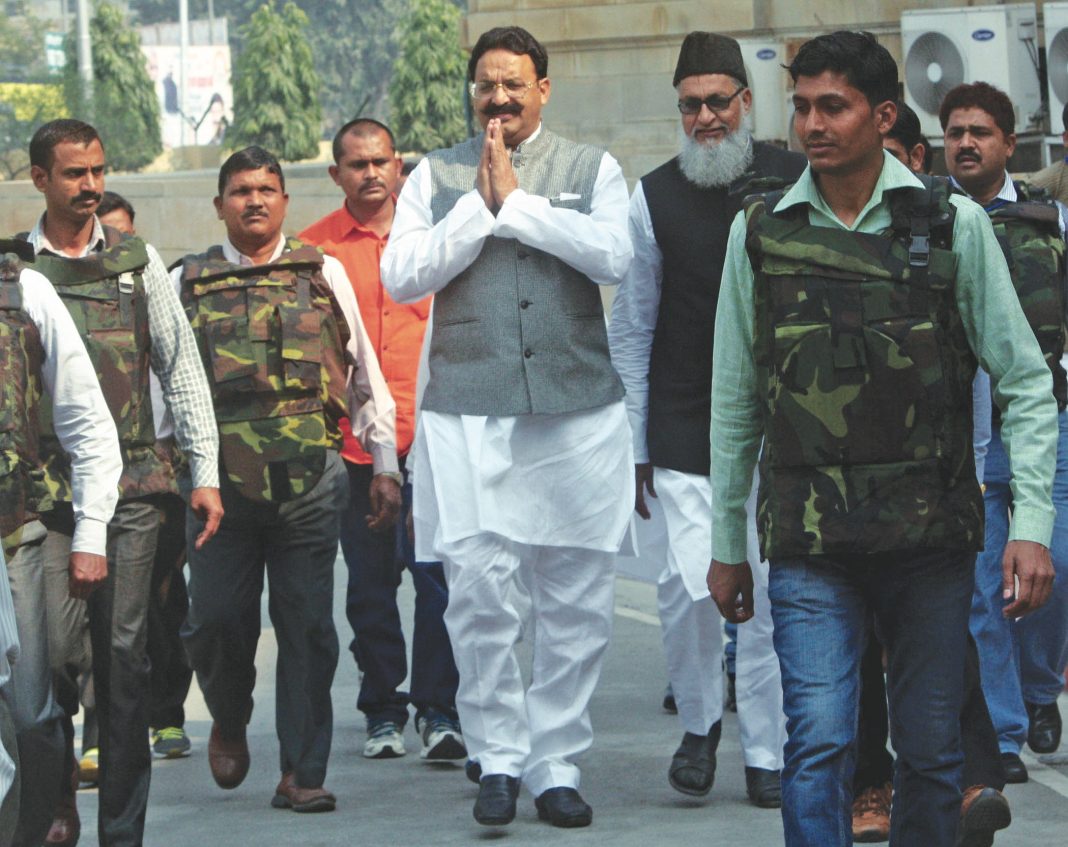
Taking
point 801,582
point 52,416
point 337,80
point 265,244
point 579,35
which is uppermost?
point 337,80

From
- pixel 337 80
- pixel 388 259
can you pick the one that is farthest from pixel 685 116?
pixel 337 80

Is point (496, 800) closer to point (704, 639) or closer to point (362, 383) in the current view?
point (704, 639)

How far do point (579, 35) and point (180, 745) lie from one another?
1527 centimetres

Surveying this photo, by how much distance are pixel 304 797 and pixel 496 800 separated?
2.40 feet

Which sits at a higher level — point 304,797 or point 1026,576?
point 1026,576

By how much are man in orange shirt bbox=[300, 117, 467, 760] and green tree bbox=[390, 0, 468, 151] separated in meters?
64.4

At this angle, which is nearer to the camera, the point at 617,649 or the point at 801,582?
the point at 801,582

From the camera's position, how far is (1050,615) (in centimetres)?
725

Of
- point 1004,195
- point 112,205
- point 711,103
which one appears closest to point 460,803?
point 711,103

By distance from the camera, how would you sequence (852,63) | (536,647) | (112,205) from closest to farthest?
1. (852,63)
2. (536,647)
3. (112,205)

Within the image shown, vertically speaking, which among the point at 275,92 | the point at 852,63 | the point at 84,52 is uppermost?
the point at 84,52

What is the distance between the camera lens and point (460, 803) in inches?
272

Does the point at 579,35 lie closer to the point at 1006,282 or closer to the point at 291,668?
the point at 291,668

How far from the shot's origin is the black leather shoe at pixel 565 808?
21.3ft
